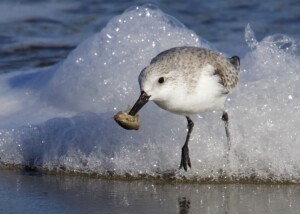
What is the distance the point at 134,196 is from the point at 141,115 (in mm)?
995

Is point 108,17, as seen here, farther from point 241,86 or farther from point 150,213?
point 150,213

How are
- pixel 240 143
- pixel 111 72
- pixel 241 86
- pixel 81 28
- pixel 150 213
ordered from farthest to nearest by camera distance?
pixel 81 28 < pixel 111 72 < pixel 241 86 < pixel 240 143 < pixel 150 213

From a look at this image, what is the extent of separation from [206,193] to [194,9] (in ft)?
19.9

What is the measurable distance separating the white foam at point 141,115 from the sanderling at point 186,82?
0.30 m

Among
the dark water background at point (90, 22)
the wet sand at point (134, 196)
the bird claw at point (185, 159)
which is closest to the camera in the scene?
the wet sand at point (134, 196)

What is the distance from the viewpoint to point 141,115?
6.27 meters

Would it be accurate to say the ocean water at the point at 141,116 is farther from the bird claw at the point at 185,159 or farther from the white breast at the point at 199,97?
the white breast at the point at 199,97

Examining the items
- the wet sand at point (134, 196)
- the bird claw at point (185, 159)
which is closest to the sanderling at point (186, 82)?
the bird claw at point (185, 159)

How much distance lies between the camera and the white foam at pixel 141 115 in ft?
19.2

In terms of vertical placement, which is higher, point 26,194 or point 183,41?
point 183,41

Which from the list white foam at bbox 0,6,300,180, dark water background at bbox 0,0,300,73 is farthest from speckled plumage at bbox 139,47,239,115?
dark water background at bbox 0,0,300,73

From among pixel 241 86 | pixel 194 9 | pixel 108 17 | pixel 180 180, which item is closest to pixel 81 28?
pixel 108 17

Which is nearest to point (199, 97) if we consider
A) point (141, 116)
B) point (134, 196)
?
point (134, 196)

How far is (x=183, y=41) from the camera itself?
732 cm
